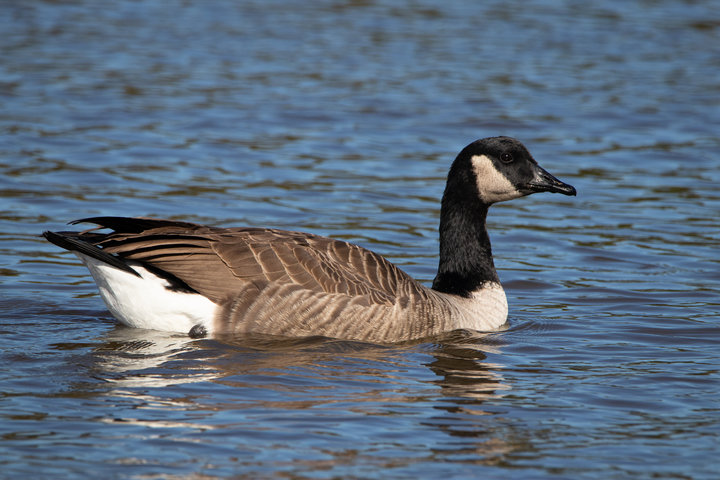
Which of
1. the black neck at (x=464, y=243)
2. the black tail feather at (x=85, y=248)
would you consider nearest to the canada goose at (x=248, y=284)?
the black tail feather at (x=85, y=248)

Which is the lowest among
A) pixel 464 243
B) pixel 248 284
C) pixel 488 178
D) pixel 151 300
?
pixel 151 300

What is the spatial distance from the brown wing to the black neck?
0.92 metres

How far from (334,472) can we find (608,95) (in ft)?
42.3

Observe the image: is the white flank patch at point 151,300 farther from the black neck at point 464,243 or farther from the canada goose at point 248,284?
the black neck at point 464,243

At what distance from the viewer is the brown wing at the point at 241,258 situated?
7.39m

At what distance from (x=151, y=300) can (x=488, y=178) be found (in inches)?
117

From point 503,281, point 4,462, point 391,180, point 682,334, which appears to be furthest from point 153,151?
point 4,462

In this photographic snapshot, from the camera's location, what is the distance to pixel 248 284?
24.5 feet

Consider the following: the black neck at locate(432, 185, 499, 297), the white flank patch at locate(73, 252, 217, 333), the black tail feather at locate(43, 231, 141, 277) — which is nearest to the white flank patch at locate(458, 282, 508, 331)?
the black neck at locate(432, 185, 499, 297)

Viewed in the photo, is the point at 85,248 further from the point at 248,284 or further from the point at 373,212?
the point at 373,212

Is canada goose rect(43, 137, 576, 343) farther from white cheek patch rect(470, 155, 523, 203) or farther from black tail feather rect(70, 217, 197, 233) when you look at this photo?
white cheek patch rect(470, 155, 523, 203)

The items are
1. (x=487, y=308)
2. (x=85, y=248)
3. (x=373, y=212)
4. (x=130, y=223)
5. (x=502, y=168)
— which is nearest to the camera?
Answer: (x=85, y=248)

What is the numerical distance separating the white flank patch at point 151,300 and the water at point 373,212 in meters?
0.20

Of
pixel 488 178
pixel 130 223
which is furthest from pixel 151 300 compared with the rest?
pixel 488 178
